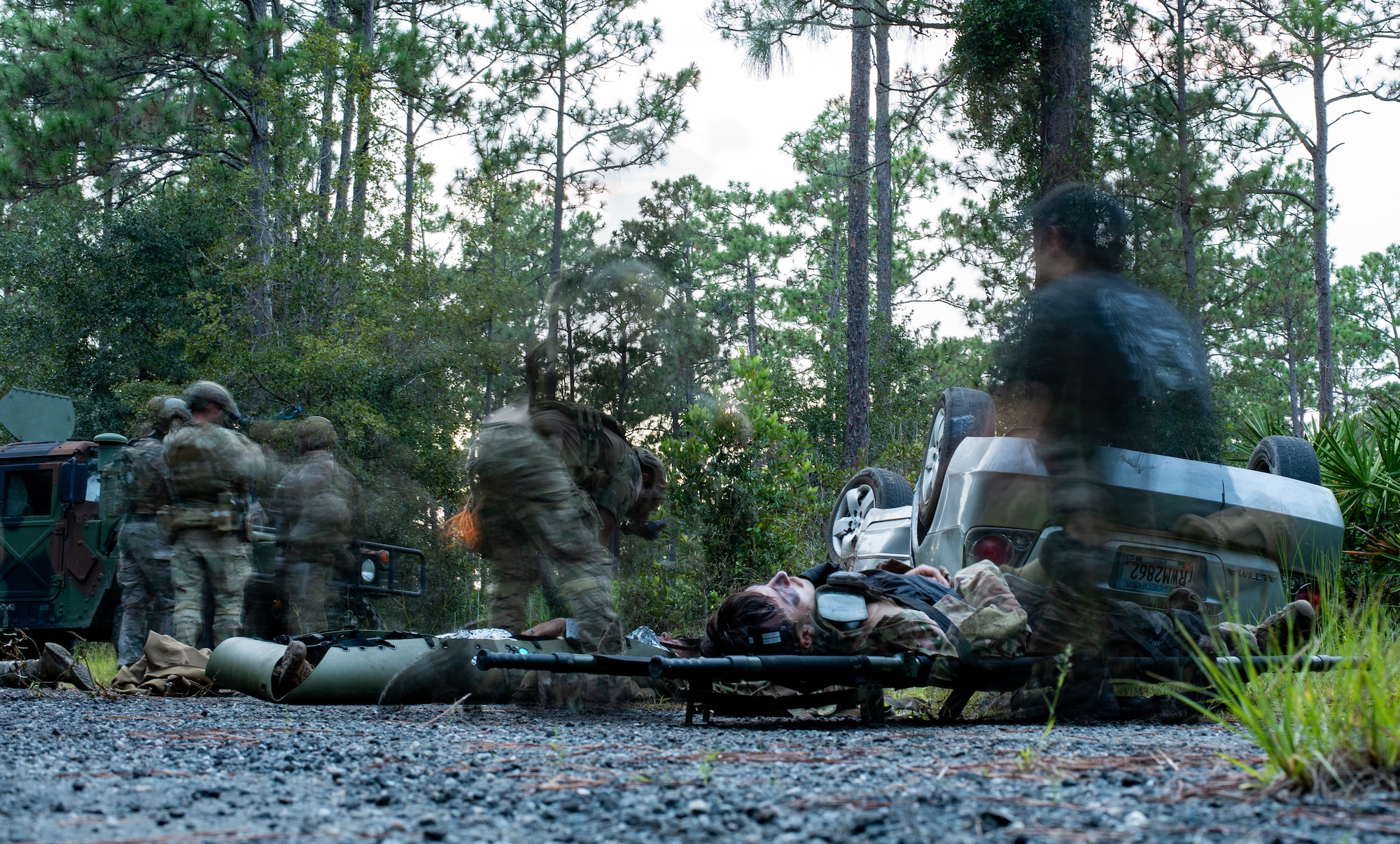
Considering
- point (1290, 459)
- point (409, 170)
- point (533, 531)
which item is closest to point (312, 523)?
point (533, 531)

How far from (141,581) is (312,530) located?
1234 millimetres

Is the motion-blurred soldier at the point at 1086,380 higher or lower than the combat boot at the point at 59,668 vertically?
higher

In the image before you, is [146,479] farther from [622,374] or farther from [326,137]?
[326,137]

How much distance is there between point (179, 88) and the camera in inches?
682

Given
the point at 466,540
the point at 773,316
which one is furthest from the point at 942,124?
the point at 773,316

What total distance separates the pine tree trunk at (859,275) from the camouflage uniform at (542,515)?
9410 millimetres

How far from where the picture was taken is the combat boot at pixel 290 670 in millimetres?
4773

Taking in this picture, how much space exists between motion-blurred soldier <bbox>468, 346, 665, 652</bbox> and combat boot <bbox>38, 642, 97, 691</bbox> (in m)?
2.42

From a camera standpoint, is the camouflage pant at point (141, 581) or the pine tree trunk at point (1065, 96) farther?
the pine tree trunk at point (1065, 96)

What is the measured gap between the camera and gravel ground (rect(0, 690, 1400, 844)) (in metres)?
1.68

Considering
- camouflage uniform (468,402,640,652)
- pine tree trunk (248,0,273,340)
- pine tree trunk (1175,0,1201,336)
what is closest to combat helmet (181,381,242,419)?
camouflage uniform (468,402,640,652)

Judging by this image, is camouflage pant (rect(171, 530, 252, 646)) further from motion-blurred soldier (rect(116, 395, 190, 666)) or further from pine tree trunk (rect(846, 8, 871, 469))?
pine tree trunk (rect(846, 8, 871, 469))

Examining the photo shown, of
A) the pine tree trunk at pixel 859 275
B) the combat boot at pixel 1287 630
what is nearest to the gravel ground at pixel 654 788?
the combat boot at pixel 1287 630

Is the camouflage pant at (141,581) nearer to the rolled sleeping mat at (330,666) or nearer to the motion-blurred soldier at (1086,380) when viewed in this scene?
the rolled sleeping mat at (330,666)
